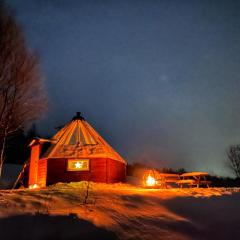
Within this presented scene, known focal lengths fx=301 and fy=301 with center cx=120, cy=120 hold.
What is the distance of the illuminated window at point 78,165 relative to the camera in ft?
61.1

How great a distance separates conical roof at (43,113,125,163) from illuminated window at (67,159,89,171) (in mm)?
312

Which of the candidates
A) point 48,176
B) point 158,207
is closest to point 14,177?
point 48,176

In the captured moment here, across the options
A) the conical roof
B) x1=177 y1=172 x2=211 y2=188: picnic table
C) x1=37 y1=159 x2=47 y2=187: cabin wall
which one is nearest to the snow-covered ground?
x1=177 y1=172 x2=211 y2=188: picnic table

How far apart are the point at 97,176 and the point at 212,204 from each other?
28.7ft

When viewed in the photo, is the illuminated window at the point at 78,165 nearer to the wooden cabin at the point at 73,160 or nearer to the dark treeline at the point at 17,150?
the wooden cabin at the point at 73,160

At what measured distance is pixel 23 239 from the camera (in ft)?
22.2

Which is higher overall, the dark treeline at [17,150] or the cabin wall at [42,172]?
the dark treeline at [17,150]

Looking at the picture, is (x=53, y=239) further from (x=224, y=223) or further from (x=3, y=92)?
(x=3, y=92)

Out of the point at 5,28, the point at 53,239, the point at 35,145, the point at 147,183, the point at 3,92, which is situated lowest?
the point at 53,239

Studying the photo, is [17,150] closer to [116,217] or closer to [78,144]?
[78,144]

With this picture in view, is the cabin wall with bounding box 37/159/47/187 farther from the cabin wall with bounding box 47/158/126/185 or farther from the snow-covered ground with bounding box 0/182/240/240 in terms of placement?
the snow-covered ground with bounding box 0/182/240/240

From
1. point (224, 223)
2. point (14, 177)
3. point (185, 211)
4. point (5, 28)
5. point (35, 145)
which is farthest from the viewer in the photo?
point (14, 177)

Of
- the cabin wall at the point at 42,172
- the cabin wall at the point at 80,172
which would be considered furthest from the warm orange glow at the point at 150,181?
the cabin wall at the point at 42,172

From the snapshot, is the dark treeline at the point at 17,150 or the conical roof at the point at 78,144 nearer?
the conical roof at the point at 78,144
